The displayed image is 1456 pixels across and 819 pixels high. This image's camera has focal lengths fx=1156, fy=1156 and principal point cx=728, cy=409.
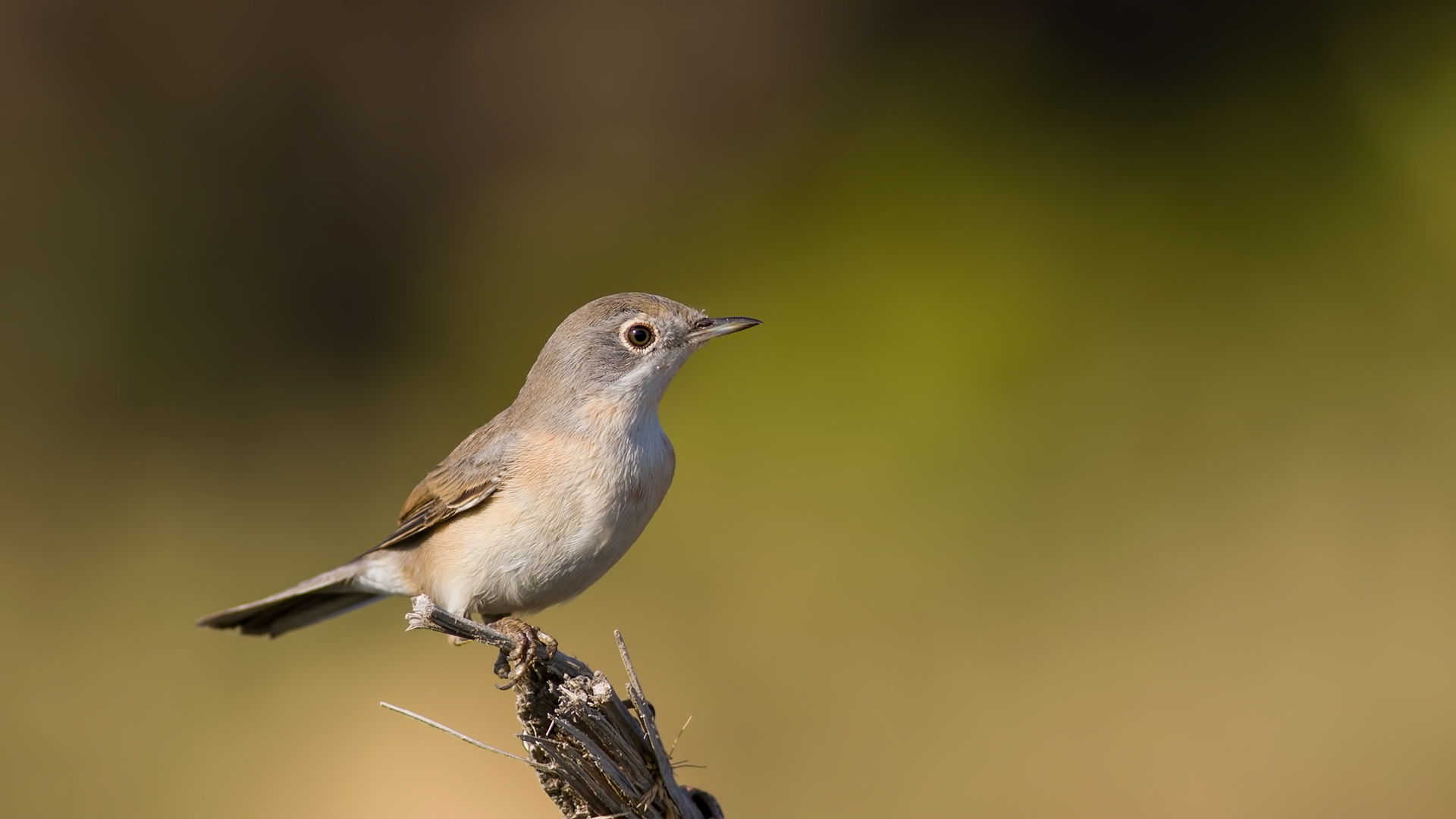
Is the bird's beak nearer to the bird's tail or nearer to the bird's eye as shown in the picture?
the bird's eye

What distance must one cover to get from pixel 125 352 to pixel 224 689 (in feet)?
6.17

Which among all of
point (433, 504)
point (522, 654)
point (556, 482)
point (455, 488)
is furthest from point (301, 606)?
point (522, 654)

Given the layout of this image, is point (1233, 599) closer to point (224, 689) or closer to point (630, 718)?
point (630, 718)

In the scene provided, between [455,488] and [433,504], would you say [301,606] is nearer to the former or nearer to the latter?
[433,504]

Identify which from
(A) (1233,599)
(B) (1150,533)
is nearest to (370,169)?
(B) (1150,533)

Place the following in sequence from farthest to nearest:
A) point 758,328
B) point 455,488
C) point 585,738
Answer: point 758,328
point 455,488
point 585,738

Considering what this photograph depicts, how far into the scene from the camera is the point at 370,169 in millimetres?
6391

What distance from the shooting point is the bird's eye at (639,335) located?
3.23 m

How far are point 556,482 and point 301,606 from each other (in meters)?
1.28

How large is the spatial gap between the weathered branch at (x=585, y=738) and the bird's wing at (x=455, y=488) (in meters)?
0.80

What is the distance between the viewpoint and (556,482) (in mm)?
2949

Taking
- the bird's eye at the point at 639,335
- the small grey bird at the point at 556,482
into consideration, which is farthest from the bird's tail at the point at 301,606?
the bird's eye at the point at 639,335

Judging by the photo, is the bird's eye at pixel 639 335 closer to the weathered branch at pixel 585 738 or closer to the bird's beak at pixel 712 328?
the bird's beak at pixel 712 328

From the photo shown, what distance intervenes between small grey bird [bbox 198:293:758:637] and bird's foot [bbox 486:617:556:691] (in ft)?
1.13
